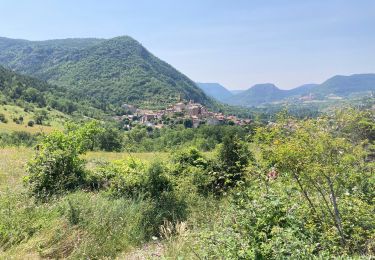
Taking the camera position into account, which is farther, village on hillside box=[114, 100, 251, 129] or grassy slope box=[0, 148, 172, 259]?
village on hillside box=[114, 100, 251, 129]

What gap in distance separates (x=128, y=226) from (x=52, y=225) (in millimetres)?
1317

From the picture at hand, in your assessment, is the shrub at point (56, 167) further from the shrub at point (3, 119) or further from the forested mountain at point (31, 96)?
the forested mountain at point (31, 96)

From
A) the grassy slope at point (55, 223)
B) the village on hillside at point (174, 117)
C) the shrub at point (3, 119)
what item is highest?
the grassy slope at point (55, 223)

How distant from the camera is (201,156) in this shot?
9.68m

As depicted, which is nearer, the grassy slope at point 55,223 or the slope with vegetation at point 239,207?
the slope with vegetation at point 239,207

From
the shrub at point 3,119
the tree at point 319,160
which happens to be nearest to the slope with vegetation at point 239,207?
the tree at point 319,160

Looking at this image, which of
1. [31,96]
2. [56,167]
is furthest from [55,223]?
[31,96]

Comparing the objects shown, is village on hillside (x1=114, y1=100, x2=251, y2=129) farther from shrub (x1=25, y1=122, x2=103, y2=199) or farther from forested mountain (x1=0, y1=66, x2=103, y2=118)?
shrub (x1=25, y1=122, x2=103, y2=199)

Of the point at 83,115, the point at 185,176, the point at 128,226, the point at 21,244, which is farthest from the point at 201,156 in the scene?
the point at 83,115

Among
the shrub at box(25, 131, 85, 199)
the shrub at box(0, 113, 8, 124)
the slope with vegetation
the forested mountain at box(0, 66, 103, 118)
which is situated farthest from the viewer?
the forested mountain at box(0, 66, 103, 118)

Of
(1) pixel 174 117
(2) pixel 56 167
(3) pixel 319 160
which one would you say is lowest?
(1) pixel 174 117

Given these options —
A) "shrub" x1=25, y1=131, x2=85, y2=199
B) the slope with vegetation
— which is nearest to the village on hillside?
"shrub" x1=25, y1=131, x2=85, y2=199

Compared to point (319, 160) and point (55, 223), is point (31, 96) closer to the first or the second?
point (55, 223)

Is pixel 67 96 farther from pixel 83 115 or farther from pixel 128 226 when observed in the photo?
pixel 128 226
